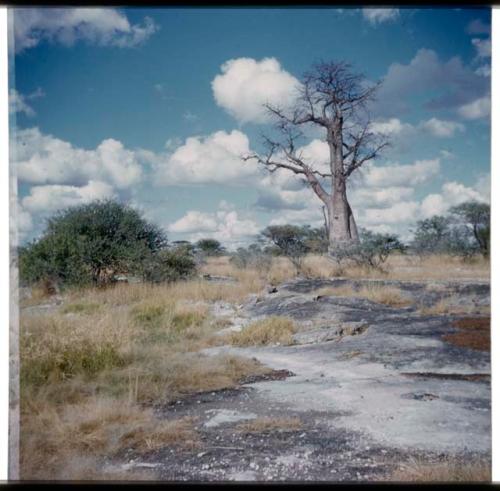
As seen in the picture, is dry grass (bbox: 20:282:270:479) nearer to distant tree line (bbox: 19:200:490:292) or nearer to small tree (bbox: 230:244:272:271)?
distant tree line (bbox: 19:200:490:292)

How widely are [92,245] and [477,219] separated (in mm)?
5434

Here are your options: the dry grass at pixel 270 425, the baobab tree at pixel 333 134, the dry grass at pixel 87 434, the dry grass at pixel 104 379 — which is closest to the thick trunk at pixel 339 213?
the baobab tree at pixel 333 134

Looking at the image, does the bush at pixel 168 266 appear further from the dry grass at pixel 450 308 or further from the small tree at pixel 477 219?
the small tree at pixel 477 219

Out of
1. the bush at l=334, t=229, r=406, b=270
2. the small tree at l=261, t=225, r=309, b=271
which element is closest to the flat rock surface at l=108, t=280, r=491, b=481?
the bush at l=334, t=229, r=406, b=270

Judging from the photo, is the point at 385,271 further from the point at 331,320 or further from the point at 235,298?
the point at 235,298

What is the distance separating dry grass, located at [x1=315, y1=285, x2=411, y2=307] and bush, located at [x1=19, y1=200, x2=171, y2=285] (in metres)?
2.65

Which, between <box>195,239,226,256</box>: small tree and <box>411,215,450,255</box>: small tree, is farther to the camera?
<box>195,239,226,256</box>: small tree

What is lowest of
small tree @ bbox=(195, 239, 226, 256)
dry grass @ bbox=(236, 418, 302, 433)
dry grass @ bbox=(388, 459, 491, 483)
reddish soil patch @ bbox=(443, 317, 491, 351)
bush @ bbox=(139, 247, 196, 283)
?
dry grass @ bbox=(388, 459, 491, 483)

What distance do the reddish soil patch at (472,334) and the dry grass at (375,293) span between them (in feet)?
4.30

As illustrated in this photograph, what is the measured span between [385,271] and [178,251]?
11.3 ft

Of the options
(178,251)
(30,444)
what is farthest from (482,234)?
(178,251)

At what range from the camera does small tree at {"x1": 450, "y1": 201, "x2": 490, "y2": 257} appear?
3.97 meters

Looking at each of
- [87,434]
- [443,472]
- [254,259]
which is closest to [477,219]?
[443,472]

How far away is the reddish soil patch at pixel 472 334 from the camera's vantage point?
4.03 meters
